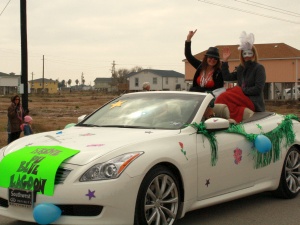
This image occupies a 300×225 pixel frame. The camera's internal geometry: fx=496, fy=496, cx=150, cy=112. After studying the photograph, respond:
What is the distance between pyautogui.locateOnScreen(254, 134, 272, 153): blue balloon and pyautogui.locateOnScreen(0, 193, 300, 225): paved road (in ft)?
2.50

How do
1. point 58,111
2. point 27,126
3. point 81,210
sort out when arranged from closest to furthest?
point 81,210
point 27,126
point 58,111

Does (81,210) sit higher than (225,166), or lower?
lower

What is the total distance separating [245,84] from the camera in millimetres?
7484

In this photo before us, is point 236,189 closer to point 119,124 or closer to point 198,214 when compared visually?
point 198,214

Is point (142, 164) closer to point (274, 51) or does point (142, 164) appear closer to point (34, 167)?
point (34, 167)

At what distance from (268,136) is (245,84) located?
1.26 meters

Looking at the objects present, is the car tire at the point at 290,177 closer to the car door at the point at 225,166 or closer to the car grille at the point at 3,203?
the car door at the point at 225,166

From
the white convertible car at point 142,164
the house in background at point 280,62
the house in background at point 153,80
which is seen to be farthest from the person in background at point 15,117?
the house in background at point 153,80

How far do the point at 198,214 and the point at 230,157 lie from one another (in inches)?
30.8

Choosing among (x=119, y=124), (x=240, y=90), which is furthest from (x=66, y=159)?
(x=240, y=90)

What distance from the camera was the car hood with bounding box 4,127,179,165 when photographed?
4.46 meters

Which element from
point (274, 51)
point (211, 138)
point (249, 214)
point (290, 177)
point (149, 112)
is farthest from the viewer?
point (274, 51)

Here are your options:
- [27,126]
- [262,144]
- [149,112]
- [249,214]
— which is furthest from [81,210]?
[27,126]

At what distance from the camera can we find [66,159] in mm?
4426
